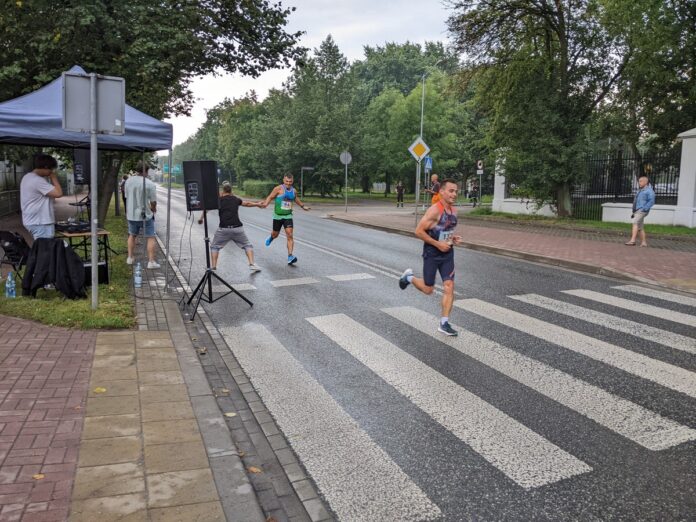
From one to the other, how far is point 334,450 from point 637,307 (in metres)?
6.11

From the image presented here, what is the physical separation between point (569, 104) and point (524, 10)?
403cm

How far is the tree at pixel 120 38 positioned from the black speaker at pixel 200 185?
22.2 ft

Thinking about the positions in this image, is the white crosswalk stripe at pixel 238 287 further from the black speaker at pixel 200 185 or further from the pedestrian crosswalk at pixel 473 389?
the pedestrian crosswalk at pixel 473 389

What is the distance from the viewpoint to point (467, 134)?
53.1 m

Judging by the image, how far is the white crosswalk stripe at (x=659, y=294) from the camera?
29.2 ft

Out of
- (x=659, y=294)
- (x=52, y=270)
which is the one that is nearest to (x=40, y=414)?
(x=52, y=270)

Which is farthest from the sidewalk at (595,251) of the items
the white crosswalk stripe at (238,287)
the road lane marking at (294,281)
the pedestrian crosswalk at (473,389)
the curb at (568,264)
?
the white crosswalk stripe at (238,287)

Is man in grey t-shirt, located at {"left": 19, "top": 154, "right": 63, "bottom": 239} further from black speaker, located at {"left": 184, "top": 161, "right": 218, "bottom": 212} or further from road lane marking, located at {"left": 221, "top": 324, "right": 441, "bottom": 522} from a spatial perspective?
road lane marking, located at {"left": 221, "top": 324, "right": 441, "bottom": 522}

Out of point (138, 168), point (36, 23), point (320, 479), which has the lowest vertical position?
point (320, 479)

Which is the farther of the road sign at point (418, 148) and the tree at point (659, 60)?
the road sign at point (418, 148)

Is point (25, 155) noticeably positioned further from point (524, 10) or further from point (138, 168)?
point (524, 10)

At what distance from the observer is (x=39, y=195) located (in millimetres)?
8016

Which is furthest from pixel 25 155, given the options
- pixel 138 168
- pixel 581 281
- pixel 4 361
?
pixel 581 281

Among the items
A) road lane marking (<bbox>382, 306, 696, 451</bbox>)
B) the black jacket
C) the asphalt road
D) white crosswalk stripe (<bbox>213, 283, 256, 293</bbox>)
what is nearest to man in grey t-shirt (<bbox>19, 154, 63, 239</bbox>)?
the black jacket
